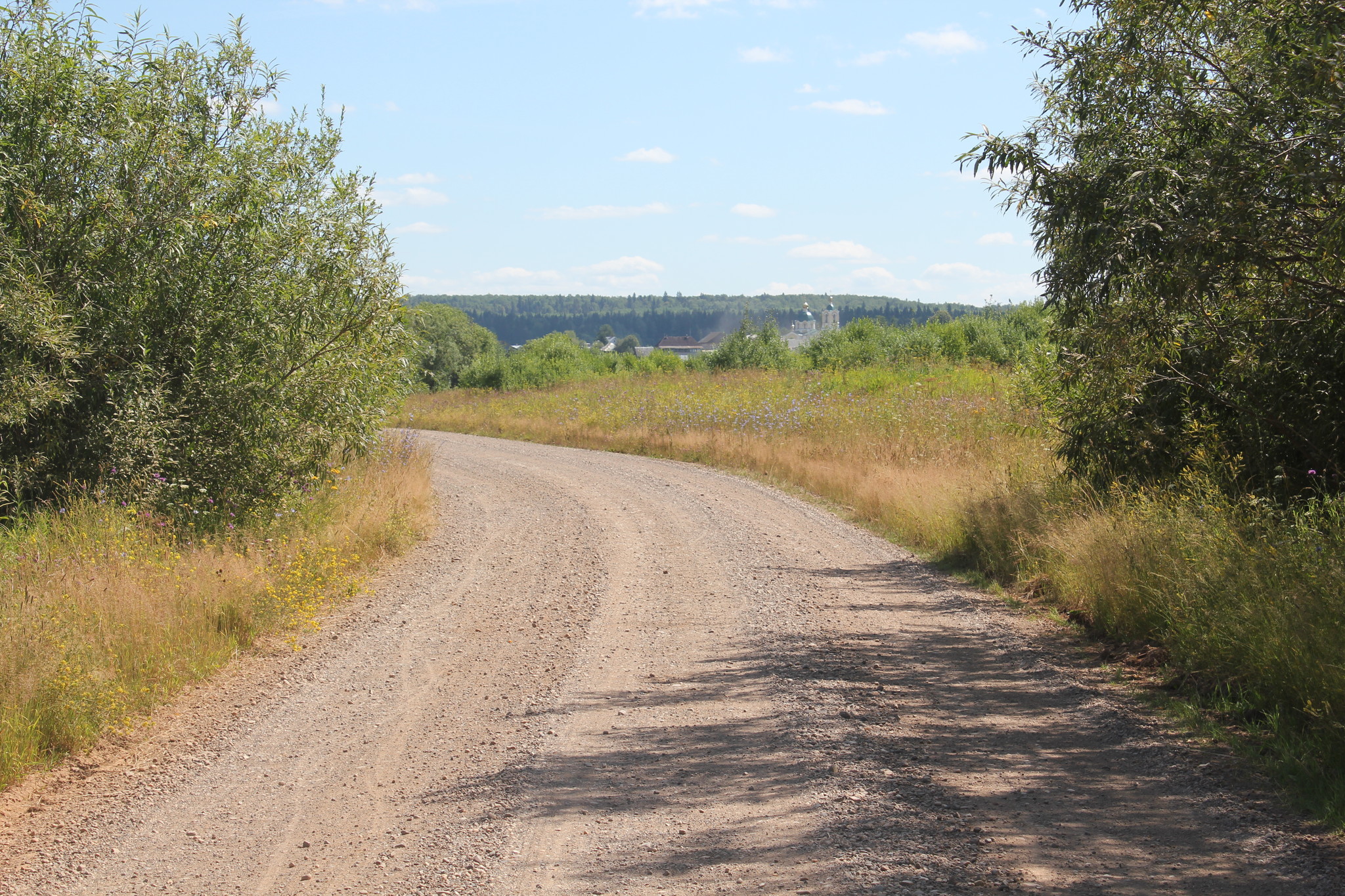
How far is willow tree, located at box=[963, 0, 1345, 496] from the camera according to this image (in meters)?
6.33

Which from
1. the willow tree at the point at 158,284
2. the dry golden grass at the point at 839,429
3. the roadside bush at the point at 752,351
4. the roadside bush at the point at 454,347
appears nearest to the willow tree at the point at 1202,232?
the dry golden grass at the point at 839,429

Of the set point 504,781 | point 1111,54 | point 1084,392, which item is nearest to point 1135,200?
point 1111,54

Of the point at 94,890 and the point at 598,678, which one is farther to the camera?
the point at 598,678

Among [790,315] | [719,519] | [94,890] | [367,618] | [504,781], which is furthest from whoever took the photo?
[790,315]

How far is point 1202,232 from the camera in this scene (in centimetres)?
637

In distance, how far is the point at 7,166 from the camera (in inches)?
321

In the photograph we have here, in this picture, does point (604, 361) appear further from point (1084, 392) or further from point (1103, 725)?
point (1103, 725)

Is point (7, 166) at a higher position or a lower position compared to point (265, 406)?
higher

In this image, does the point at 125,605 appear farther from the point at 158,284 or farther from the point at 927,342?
the point at 927,342

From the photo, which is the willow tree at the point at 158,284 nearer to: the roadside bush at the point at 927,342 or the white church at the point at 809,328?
the roadside bush at the point at 927,342

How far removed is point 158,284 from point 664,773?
274 inches

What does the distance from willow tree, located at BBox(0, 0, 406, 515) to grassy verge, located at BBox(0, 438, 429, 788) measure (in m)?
0.65

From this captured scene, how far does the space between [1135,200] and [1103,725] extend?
3.81 m

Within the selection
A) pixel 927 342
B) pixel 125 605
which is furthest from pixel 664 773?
pixel 927 342
